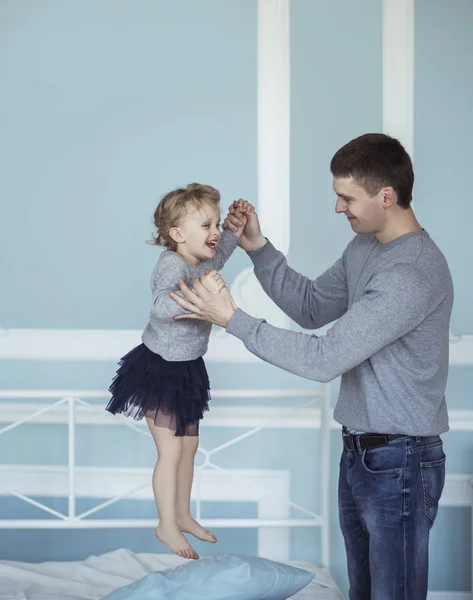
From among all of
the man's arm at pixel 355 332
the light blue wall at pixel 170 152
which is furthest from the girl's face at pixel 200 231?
the light blue wall at pixel 170 152

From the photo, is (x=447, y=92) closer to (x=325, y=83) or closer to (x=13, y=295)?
(x=325, y=83)

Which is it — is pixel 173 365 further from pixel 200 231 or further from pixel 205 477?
pixel 205 477

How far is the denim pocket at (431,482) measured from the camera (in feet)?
6.25

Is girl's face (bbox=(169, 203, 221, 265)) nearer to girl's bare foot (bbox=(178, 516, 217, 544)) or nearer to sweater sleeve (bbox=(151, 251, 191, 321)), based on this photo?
sweater sleeve (bbox=(151, 251, 191, 321))

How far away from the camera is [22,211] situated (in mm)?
3072

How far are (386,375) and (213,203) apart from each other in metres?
0.61

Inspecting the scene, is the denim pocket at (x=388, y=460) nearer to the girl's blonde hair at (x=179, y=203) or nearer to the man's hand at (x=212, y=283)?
the man's hand at (x=212, y=283)

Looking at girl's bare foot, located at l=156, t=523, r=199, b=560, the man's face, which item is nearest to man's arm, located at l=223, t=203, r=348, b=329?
the man's face

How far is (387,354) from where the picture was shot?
1.89m

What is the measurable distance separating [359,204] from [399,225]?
120 mm

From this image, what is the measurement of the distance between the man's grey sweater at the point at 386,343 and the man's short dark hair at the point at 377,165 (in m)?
0.14

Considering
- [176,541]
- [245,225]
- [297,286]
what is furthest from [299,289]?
[176,541]

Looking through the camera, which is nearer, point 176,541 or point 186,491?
point 176,541

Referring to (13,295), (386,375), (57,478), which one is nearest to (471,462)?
(386,375)
